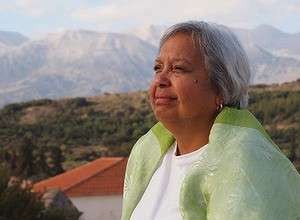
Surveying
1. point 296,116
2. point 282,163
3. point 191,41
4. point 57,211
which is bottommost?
point 296,116

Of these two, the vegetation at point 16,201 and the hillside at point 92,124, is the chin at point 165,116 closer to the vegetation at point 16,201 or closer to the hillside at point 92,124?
the vegetation at point 16,201

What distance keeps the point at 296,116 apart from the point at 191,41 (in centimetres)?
5798

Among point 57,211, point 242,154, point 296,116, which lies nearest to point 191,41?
point 242,154

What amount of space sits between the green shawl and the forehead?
0.20 metres

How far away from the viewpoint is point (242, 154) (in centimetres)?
215

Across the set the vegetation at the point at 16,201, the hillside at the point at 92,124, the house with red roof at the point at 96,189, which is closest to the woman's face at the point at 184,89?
the vegetation at the point at 16,201

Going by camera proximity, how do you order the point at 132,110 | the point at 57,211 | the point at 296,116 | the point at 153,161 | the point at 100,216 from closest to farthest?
the point at 153,161
the point at 57,211
the point at 100,216
the point at 296,116
the point at 132,110

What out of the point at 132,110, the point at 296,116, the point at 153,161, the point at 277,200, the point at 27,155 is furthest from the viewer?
the point at 132,110

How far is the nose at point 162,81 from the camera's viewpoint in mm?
2430

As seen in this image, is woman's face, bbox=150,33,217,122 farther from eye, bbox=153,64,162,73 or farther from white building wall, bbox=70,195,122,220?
white building wall, bbox=70,195,122,220

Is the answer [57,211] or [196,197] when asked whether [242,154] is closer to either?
[196,197]

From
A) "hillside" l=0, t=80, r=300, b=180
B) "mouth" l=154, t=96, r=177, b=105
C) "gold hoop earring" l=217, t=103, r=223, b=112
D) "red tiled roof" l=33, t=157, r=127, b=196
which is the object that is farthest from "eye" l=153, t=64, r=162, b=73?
"hillside" l=0, t=80, r=300, b=180

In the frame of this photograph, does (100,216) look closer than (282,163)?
No

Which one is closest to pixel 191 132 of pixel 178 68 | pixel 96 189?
pixel 178 68
